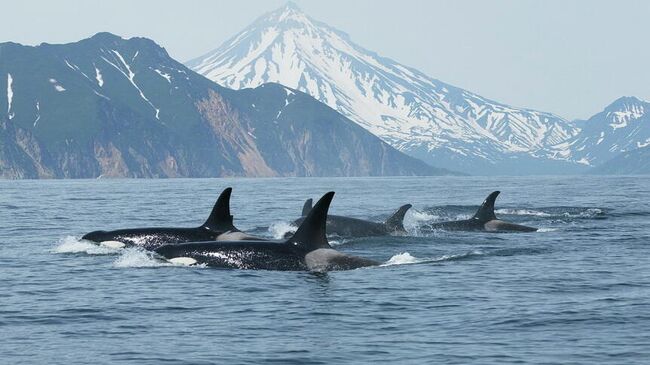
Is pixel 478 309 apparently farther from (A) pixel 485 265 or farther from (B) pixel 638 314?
(A) pixel 485 265

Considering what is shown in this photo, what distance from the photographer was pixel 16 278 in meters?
25.6

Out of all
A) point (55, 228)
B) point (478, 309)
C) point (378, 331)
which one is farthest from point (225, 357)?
point (55, 228)

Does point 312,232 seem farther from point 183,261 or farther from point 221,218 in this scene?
point 221,218

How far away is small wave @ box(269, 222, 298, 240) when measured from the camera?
40656 mm

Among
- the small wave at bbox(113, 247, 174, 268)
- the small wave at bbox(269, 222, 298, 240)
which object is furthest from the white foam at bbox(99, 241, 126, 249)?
the small wave at bbox(269, 222, 298, 240)

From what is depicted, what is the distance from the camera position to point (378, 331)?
18094 millimetres

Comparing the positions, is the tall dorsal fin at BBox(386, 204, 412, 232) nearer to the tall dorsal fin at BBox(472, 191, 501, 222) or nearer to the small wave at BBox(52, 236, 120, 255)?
the tall dorsal fin at BBox(472, 191, 501, 222)

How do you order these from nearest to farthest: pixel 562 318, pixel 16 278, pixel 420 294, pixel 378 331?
pixel 378 331, pixel 562 318, pixel 420 294, pixel 16 278

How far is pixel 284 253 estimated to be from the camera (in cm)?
2602

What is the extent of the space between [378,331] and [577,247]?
17985mm

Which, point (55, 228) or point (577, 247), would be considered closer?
point (577, 247)

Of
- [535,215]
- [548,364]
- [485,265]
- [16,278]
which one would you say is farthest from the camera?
[535,215]

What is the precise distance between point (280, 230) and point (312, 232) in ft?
53.8

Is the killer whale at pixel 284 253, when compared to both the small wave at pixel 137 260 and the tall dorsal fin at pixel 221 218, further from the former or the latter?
the tall dorsal fin at pixel 221 218
